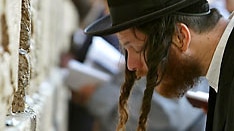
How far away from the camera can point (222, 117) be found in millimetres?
1425

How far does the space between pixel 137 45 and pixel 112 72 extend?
1932 mm

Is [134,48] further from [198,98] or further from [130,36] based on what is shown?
[198,98]

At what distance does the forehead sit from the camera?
4.89 feet

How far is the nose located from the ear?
0.12 metres

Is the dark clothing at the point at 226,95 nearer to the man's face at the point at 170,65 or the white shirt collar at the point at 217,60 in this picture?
the white shirt collar at the point at 217,60

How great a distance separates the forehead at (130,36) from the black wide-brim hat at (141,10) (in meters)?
0.07

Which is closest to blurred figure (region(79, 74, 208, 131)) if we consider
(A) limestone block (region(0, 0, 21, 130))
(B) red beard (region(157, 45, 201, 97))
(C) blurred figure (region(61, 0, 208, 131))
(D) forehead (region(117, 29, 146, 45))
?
(C) blurred figure (region(61, 0, 208, 131))

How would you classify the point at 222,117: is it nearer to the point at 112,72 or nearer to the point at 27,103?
the point at 27,103

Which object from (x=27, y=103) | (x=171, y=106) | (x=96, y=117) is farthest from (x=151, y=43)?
(x=96, y=117)

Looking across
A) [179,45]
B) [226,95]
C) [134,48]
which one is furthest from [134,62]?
[226,95]

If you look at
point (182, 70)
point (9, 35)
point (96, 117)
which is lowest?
point (96, 117)

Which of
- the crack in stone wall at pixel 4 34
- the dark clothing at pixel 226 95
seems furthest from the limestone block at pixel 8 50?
the dark clothing at pixel 226 95

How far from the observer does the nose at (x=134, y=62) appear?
1.56 metres

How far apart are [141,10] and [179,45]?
0.47ft
